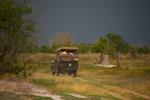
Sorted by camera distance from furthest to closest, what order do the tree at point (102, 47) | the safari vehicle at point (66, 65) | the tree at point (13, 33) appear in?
the tree at point (102, 47)
the safari vehicle at point (66, 65)
the tree at point (13, 33)

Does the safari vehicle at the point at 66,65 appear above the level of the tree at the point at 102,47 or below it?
Answer: below

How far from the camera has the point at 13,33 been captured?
4112cm

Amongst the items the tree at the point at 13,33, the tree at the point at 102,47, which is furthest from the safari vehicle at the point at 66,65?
the tree at the point at 102,47

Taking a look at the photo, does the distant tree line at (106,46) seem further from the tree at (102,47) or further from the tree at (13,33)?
the tree at (13,33)

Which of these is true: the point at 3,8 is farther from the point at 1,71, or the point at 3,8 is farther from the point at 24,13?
the point at 1,71

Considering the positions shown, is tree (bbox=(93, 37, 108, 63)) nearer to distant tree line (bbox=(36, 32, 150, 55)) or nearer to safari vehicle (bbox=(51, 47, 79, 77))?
distant tree line (bbox=(36, 32, 150, 55))

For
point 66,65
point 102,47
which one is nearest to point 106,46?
point 102,47

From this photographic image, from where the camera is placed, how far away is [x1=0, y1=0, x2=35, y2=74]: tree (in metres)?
39.3

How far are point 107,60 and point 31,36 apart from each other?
175 feet

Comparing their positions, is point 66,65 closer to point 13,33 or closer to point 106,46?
point 13,33

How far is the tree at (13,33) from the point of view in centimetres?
3931

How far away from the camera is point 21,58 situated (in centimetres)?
4275

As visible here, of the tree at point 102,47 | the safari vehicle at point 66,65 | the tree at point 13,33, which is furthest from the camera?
the tree at point 102,47

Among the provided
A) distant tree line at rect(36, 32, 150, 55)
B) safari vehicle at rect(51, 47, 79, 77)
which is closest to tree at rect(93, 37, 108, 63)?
distant tree line at rect(36, 32, 150, 55)
